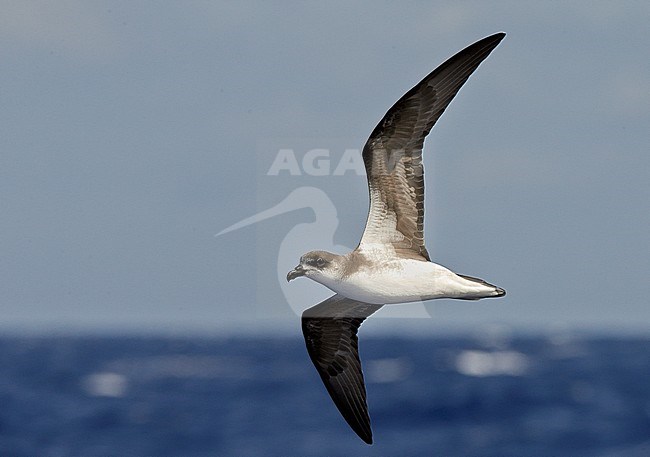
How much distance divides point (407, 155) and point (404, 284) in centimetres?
198

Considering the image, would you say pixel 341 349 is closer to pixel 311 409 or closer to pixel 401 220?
pixel 401 220

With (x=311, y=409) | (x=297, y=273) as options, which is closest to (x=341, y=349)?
(x=297, y=273)

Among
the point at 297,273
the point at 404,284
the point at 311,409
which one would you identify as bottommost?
the point at 404,284

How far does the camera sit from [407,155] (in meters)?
17.4

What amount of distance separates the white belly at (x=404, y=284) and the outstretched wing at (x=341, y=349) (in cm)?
335

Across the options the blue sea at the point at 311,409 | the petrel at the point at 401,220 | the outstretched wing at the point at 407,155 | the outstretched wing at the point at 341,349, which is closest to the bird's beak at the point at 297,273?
the petrel at the point at 401,220

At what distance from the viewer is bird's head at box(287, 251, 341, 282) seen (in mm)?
17141

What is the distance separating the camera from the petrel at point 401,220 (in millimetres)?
16953

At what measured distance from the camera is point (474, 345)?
467 ft

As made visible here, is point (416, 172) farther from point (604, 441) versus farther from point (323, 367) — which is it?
point (604, 441)

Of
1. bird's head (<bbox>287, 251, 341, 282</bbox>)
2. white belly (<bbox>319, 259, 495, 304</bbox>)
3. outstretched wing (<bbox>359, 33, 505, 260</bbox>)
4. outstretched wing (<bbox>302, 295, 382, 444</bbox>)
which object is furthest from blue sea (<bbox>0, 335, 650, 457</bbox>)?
bird's head (<bbox>287, 251, 341, 282</bbox>)

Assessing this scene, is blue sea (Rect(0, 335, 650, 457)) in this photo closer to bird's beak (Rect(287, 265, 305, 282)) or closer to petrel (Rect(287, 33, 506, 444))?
petrel (Rect(287, 33, 506, 444))

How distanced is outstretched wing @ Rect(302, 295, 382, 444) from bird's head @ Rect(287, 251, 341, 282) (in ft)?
10.8

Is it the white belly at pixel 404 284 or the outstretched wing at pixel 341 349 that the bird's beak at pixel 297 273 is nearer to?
the white belly at pixel 404 284
